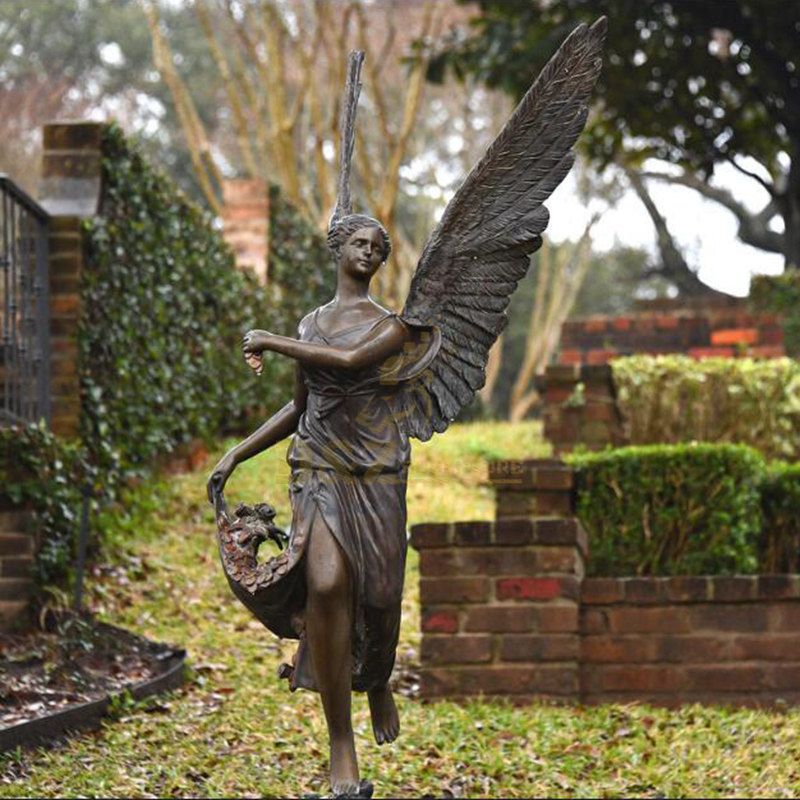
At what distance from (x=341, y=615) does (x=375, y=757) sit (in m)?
1.71

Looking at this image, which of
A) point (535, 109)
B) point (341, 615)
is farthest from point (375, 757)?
point (535, 109)

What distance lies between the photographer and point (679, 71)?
1545 centimetres

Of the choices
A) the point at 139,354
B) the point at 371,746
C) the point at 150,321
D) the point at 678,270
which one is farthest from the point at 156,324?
the point at 678,270

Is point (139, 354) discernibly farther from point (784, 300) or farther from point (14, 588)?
point (784, 300)

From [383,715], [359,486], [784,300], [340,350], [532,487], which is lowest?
[383,715]

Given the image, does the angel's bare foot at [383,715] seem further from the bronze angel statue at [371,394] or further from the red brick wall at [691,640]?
the red brick wall at [691,640]

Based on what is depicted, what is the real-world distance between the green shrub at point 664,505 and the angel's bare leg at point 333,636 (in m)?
3.16

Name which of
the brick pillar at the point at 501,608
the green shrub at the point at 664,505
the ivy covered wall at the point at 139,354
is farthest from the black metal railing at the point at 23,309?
the green shrub at the point at 664,505

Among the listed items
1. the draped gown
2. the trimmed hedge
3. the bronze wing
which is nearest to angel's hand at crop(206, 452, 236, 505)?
the draped gown

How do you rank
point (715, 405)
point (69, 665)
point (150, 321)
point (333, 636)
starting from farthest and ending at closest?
point (715, 405), point (150, 321), point (69, 665), point (333, 636)

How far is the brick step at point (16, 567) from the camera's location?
23.9 ft

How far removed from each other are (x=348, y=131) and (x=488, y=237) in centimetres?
55

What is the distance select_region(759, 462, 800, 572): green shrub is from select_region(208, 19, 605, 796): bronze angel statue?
3.26m

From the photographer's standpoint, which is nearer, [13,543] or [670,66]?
[13,543]
